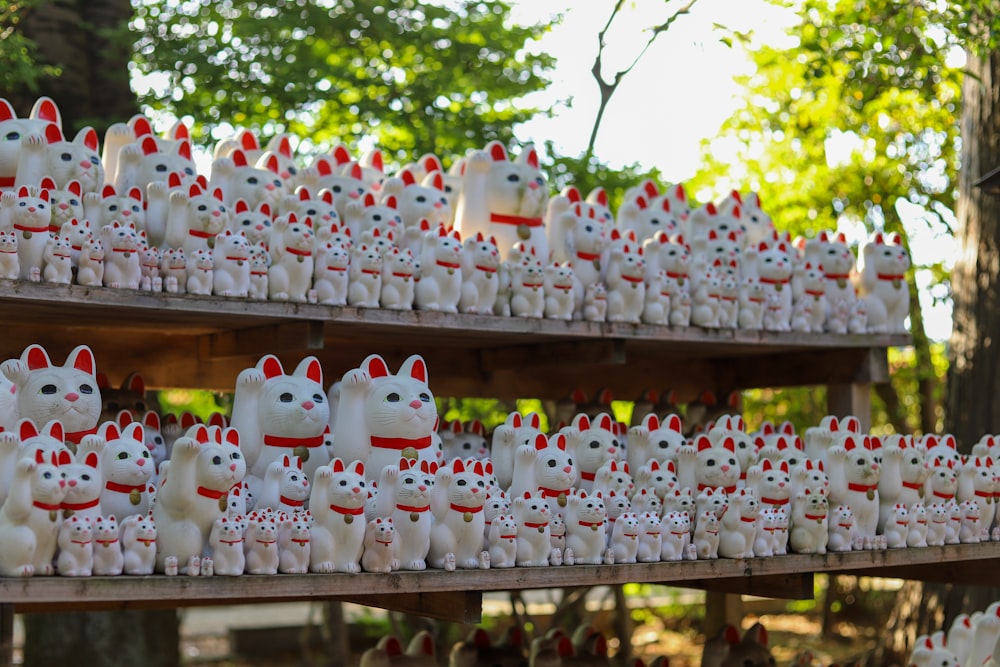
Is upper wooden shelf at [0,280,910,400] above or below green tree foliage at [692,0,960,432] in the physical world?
below

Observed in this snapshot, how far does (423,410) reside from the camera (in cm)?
401

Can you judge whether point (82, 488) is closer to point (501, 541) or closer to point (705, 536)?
point (501, 541)

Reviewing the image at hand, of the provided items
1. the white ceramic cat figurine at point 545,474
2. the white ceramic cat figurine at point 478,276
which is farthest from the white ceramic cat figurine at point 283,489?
the white ceramic cat figurine at point 478,276

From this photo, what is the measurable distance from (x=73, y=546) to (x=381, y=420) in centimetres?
107

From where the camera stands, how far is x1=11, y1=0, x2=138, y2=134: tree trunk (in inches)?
289

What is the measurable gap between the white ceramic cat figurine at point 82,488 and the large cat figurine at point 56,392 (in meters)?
0.40

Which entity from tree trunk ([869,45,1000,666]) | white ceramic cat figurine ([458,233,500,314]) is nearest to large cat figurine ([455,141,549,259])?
white ceramic cat figurine ([458,233,500,314])

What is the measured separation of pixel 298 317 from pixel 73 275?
0.72 meters

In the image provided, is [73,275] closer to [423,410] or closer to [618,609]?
[423,410]

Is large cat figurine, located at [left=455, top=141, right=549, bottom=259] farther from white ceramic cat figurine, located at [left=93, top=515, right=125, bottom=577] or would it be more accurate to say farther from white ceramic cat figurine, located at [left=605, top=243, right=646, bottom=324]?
white ceramic cat figurine, located at [left=93, top=515, right=125, bottom=577]

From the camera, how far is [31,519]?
318 cm

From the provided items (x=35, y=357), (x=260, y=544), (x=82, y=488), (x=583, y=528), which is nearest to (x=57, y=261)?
(x=35, y=357)

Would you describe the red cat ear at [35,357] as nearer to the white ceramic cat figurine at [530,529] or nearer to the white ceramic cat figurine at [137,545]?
the white ceramic cat figurine at [137,545]

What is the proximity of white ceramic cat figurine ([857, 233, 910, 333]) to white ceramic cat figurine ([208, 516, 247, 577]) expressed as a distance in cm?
316
